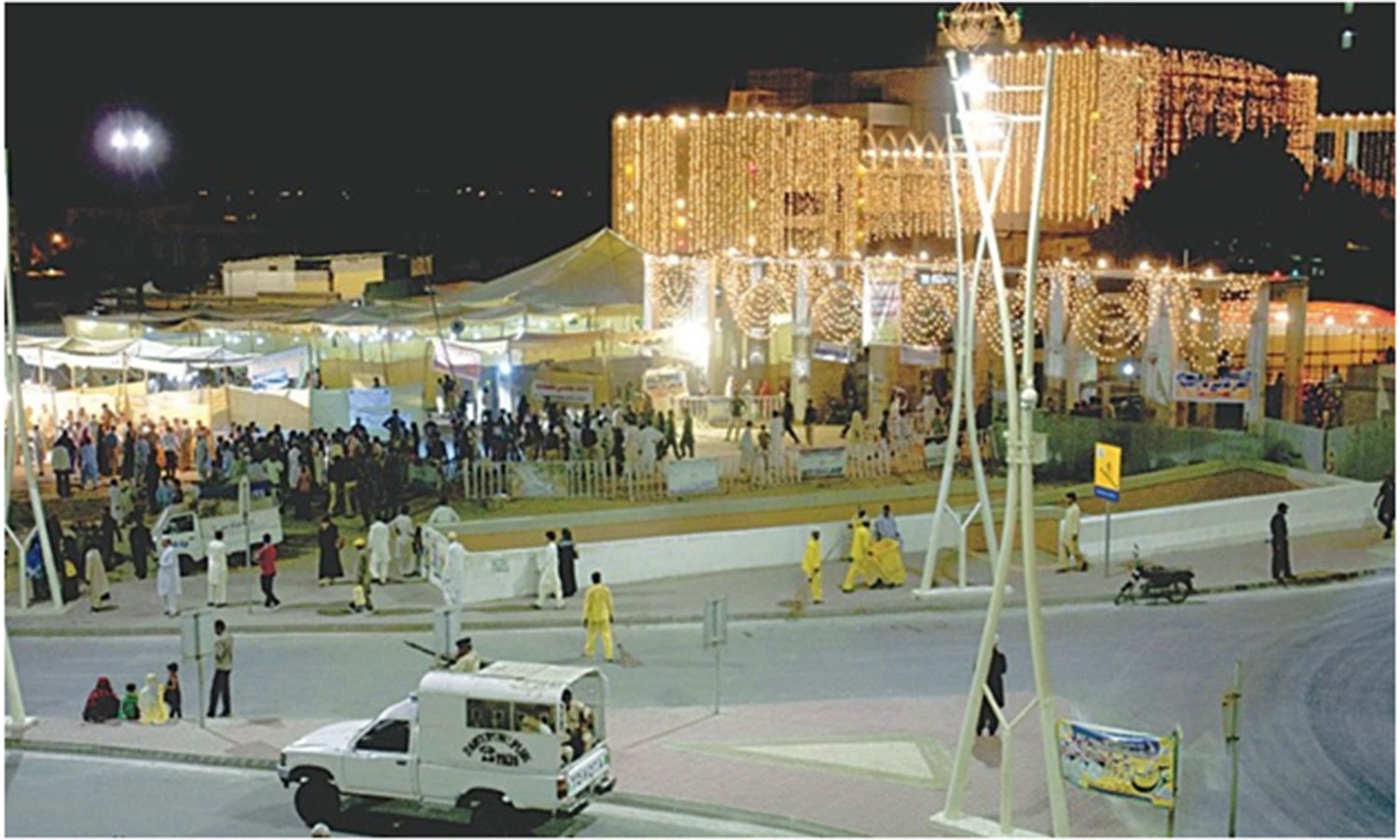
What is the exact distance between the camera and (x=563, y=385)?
28.3 metres

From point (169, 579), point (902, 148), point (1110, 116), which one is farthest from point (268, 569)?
point (1110, 116)

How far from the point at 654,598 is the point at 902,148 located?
29967 millimetres

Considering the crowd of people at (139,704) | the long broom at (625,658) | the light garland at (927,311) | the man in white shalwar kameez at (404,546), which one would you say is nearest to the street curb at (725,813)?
the long broom at (625,658)

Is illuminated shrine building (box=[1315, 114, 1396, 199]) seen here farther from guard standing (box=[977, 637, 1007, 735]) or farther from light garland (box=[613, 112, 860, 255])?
guard standing (box=[977, 637, 1007, 735])

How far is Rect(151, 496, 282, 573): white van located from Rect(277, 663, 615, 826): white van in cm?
884

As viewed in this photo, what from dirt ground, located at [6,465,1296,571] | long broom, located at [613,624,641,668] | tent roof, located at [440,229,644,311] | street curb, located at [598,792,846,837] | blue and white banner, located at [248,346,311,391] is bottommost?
street curb, located at [598,792,846,837]

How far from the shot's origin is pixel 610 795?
1284 centimetres

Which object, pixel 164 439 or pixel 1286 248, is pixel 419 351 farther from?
pixel 1286 248

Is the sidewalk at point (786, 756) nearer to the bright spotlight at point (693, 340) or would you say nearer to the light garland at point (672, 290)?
the bright spotlight at point (693, 340)

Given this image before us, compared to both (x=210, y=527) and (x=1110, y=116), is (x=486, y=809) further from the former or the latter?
(x=1110, y=116)

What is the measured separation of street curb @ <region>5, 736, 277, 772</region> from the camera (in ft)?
46.1

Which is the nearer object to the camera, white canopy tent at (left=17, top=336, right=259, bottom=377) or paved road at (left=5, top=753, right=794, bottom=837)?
paved road at (left=5, top=753, right=794, bottom=837)

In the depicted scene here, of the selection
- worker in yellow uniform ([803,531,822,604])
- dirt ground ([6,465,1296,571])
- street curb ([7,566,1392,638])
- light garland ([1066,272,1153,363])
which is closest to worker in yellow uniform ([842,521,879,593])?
worker in yellow uniform ([803,531,822,604])

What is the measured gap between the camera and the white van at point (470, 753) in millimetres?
11898
